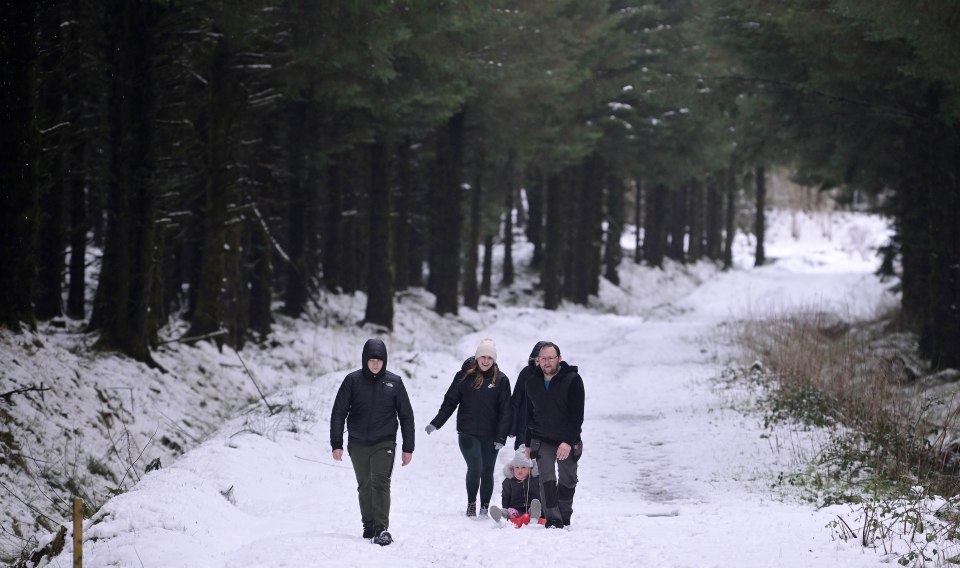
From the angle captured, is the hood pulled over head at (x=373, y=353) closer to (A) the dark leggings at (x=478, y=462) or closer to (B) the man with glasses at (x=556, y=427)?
(A) the dark leggings at (x=478, y=462)

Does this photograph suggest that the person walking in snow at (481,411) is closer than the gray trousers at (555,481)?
No

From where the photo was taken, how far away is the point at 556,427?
8453mm

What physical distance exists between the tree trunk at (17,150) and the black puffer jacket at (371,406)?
5636 mm

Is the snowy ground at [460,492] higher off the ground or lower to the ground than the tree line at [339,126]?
lower

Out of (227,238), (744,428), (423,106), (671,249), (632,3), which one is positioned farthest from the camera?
(671,249)

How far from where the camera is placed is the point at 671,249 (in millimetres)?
52844

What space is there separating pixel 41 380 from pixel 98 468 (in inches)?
55.9

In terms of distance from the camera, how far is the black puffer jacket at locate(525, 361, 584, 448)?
8.41 metres

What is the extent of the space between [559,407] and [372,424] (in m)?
1.78

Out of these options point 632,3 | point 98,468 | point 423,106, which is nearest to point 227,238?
point 423,106

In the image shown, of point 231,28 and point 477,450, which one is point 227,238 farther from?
point 477,450

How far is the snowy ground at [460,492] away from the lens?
6910 millimetres

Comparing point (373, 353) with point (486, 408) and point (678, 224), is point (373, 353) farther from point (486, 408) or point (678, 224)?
point (678, 224)

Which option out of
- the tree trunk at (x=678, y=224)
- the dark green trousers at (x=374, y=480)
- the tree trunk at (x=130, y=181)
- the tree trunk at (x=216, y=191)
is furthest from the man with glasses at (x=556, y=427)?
the tree trunk at (x=678, y=224)
